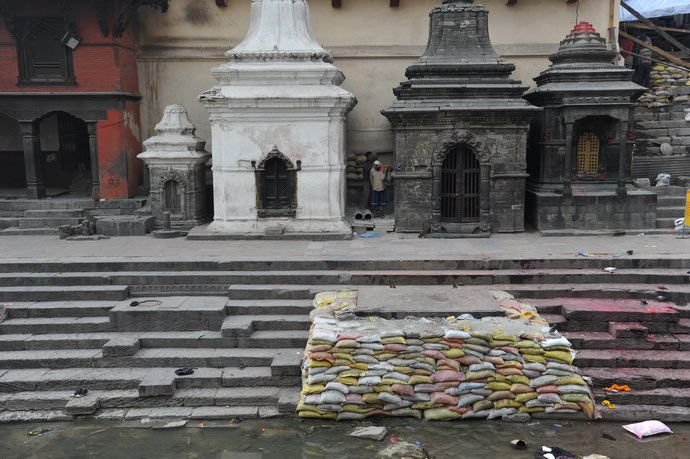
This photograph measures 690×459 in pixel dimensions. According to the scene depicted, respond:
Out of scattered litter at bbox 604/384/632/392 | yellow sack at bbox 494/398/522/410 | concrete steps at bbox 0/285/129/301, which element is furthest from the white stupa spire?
scattered litter at bbox 604/384/632/392

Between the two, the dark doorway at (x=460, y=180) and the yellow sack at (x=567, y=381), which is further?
the dark doorway at (x=460, y=180)

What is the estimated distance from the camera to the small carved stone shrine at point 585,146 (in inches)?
496

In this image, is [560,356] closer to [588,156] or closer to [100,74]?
[588,156]

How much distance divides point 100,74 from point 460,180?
29.8ft

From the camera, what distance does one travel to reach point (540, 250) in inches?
434

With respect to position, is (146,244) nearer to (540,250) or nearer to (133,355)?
(133,355)

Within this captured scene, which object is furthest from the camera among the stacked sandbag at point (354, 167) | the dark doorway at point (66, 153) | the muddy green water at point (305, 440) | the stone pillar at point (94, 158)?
the dark doorway at point (66, 153)

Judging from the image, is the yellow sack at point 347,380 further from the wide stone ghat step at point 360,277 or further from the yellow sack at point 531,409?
the wide stone ghat step at point 360,277

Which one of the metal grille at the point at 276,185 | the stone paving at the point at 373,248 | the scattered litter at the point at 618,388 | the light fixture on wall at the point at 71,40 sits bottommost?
the scattered litter at the point at 618,388

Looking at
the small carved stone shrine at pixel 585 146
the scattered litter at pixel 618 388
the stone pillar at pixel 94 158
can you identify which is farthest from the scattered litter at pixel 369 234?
the stone pillar at pixel 94 158

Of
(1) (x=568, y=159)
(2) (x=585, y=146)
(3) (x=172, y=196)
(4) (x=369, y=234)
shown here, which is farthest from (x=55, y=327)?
(2) (x=585, y=146)

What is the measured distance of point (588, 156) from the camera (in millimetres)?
13219

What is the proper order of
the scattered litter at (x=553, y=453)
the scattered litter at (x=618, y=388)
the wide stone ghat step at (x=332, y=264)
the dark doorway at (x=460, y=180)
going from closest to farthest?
the scattered litter at (x=553, y=453), the scattered litter at (x=618, y=388), the wide stone ghat step at (x=332, y=264), the dark doorway at (x=460, y=180)

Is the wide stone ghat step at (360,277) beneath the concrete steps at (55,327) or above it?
above
